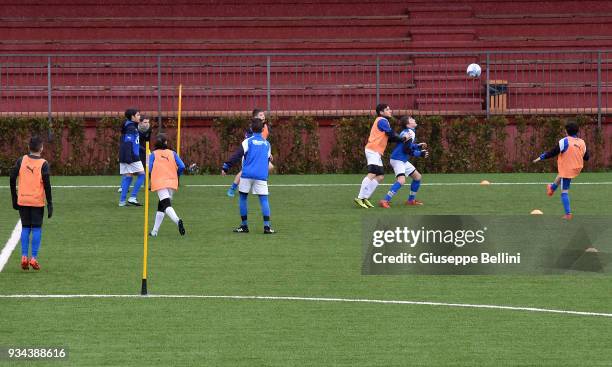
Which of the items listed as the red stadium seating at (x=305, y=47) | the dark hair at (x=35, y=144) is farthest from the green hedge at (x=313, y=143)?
the dark hair at (x=35, y=144)

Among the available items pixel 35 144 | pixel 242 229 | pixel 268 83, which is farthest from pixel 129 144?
pixel 268 83

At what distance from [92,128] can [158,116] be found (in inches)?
61.2

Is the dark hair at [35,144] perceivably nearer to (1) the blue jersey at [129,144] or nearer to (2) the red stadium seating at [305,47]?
(1) the blue jersey at [129,144]

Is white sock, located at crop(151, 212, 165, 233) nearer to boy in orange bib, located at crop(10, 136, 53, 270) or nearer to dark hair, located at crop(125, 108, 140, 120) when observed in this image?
boy in orange bib, located at crop(10, 136, 53, 270)

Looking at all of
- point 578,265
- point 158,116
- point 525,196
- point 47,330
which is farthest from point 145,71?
point 47,330

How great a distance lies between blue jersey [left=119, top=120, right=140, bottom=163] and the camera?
2241 centimetres

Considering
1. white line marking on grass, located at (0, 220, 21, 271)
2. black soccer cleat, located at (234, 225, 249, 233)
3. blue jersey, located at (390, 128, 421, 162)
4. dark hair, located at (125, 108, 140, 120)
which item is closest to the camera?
white line marking on grass, located at (0, 220, 21, 271)

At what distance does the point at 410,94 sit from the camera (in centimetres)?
3206

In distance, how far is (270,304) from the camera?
1305 cm

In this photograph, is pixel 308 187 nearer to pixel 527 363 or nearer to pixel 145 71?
pixel 145 71

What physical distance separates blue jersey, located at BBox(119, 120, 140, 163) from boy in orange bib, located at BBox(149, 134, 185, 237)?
394 centimetres

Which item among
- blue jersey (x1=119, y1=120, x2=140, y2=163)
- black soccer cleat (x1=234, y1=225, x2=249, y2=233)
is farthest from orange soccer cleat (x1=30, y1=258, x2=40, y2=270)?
blue jersey (x1=119, y1=120, x2=140, y2=163)

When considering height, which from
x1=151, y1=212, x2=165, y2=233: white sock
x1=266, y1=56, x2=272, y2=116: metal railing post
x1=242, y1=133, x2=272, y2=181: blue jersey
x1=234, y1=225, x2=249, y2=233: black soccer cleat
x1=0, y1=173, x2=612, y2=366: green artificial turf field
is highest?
x1=266, y1=56, x2=272, y2=116: metal railing post

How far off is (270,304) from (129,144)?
1008 centimetres
